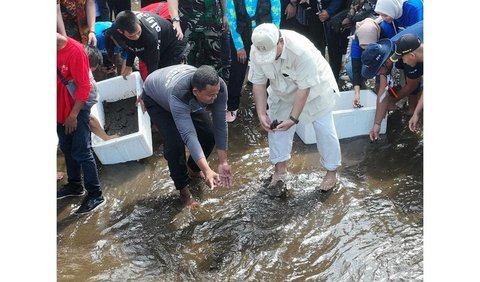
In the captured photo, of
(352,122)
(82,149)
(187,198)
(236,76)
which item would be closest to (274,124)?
(187,198)

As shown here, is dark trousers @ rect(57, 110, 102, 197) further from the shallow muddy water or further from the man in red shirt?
the shallow muddy water

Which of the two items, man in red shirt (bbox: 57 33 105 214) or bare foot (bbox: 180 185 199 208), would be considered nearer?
man in red shirt (bbox: 57 33 105 214)

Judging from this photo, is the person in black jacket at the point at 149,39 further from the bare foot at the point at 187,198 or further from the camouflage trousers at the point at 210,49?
the bare foot at the point at 187,198

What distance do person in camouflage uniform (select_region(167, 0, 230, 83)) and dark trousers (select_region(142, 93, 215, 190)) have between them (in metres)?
1.19

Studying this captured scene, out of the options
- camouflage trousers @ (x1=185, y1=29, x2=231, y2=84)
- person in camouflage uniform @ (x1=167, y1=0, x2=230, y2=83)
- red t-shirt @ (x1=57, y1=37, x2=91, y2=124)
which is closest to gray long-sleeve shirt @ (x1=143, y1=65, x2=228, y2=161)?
red t-shirt @ (x1=57, y1=37, x2=91, y2=124)

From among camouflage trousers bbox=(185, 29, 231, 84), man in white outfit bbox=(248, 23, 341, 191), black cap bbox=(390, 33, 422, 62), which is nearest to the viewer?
man in white outfit bbox=(248, 23, 341, 191)

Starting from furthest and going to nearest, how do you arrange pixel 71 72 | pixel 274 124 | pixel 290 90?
pixel 274 124, pixel 290 90, pixel 71 72

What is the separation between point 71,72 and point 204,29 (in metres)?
1.85

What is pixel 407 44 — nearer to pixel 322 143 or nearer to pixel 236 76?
pixel 322 143

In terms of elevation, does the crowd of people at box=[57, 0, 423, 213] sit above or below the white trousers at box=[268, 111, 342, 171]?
above

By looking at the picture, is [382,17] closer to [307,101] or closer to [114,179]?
[307,101]

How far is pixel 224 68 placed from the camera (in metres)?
5.50

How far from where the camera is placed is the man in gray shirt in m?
3.56

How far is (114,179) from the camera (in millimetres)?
4645
